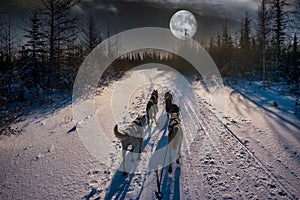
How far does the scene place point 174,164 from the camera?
481cm

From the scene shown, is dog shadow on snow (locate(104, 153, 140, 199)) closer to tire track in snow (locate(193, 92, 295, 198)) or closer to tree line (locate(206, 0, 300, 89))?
tire track in snow (locate(193, 92, 295, 198))

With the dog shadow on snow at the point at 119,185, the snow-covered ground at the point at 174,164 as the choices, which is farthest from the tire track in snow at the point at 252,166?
the dog shadow on snow at the point at 119,185

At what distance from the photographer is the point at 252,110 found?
10297 mm

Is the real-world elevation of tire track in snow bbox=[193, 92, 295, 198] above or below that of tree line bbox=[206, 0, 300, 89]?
below

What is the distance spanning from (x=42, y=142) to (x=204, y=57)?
4736cm

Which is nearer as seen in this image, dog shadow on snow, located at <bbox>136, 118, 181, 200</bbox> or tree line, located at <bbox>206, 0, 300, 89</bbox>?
dog shadow on snow, located at <bbox>136, 118, 181, 200</bbox>

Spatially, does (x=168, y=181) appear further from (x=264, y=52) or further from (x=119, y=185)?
(x=264, y=52)

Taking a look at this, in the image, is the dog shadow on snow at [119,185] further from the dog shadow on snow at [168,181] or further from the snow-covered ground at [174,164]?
the dog shadow on snow at [168,181]

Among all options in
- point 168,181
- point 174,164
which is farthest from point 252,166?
point 168,181

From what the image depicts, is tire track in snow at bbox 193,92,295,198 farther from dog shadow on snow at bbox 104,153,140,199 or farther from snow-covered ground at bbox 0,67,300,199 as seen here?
dog shadow on snow at bbox 104,153,140,199

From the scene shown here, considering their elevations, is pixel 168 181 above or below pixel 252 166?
below

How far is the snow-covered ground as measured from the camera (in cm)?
376

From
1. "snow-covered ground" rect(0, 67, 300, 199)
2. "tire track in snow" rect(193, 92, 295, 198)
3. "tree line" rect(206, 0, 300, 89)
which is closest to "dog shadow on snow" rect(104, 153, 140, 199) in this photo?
"snow-covered ground" rect(0, 67, 300, 199)

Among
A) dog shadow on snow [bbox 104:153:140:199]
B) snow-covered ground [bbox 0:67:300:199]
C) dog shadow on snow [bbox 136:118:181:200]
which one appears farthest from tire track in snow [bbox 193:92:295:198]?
dog shadow on snow [bbox 104:153:140:199]
